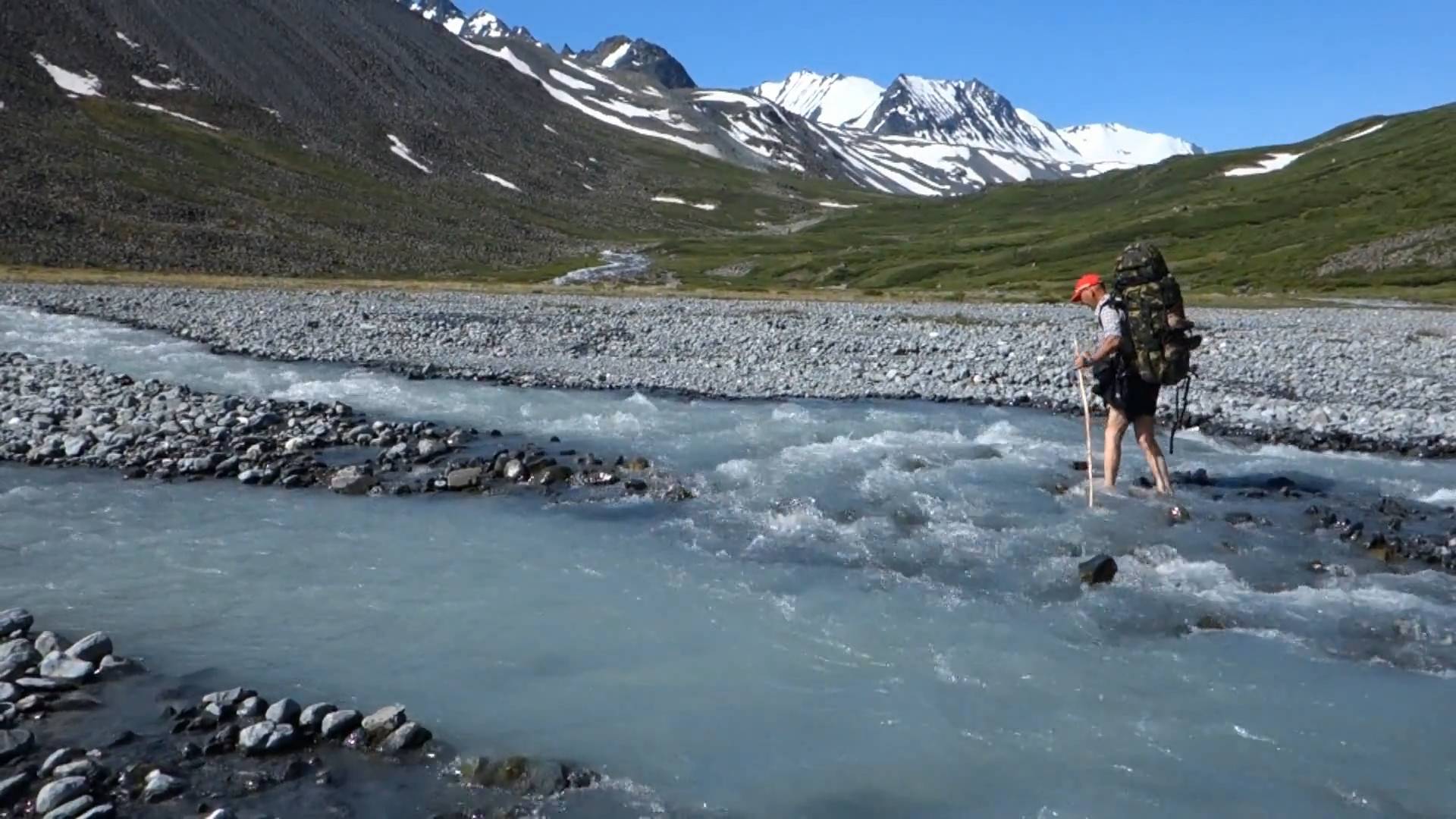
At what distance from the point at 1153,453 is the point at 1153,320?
1.87 meters

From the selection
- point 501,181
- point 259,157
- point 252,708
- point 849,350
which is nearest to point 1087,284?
point 252,708

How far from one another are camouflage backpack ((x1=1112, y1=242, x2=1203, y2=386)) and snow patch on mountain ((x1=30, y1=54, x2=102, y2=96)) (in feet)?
459

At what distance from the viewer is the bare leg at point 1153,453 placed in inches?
545

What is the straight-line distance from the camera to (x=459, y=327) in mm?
38000

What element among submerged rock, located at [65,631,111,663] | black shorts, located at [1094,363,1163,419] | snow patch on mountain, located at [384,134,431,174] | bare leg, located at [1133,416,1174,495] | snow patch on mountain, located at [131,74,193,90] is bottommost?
submerged rock, located at [65,631,111,663]

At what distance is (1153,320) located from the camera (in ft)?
43.8

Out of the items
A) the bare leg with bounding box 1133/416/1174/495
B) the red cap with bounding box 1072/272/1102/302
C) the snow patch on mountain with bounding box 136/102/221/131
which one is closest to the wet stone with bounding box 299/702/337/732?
the red cap with bounding box 1072/272/1102/302

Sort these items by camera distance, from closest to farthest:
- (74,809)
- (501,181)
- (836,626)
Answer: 1. (74,809)
2. (836,626)
3. (501,181)

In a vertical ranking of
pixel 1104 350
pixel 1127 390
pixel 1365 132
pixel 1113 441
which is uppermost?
pixel 1365 132

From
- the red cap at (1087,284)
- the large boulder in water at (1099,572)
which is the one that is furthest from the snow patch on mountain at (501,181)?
the large boulder in water at (1099,572)

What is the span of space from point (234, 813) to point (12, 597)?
5386 millimetres

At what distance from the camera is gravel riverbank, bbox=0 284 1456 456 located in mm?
22219

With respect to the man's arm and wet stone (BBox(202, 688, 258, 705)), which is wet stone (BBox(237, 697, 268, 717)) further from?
the man's arm

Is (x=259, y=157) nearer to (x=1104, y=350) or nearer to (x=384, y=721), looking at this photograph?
(x=1104, y=350)
